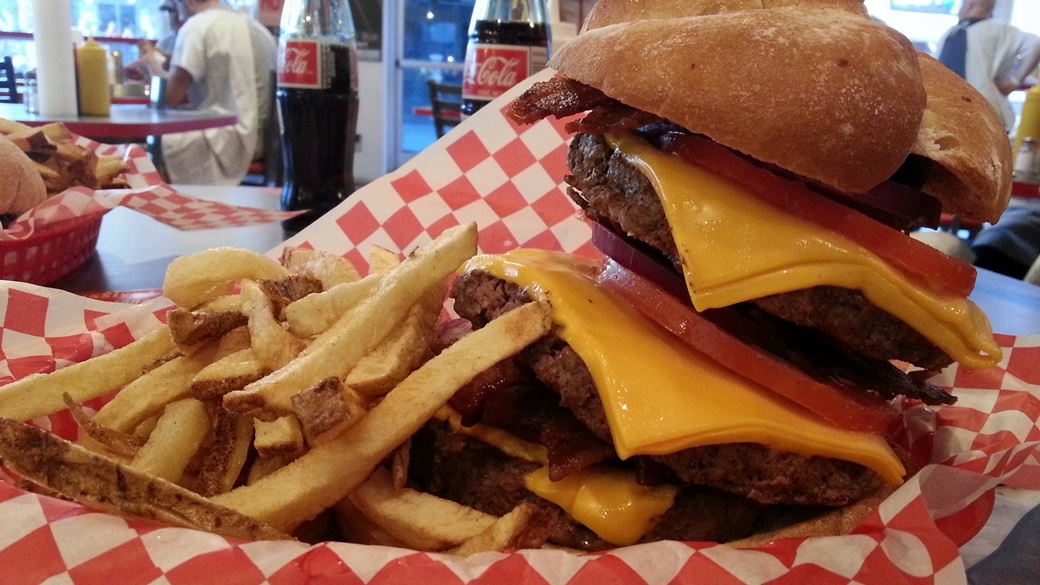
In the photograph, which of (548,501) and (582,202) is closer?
(548,501)

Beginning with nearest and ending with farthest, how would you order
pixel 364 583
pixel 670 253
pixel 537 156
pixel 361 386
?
1. pixel 364 583
2. pixel 361 386
3. pixel 670 253
4. pixel 537 156

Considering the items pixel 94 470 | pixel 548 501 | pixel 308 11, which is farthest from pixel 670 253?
pixel 308 11

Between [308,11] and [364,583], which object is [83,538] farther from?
[308,11]

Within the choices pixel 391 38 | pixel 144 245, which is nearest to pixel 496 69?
pixel 144 245

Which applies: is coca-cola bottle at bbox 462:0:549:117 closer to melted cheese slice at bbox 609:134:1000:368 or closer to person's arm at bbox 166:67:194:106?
melted cheese slice at bbox 609:134:1000:368

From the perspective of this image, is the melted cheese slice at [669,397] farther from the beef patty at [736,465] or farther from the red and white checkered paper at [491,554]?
the red and white checkered paper at [491,554]

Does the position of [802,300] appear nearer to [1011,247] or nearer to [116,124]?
[1011,247]

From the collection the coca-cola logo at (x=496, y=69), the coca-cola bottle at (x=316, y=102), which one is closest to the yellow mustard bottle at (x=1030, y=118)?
the coca-cola logo at (x=496, y=69)
